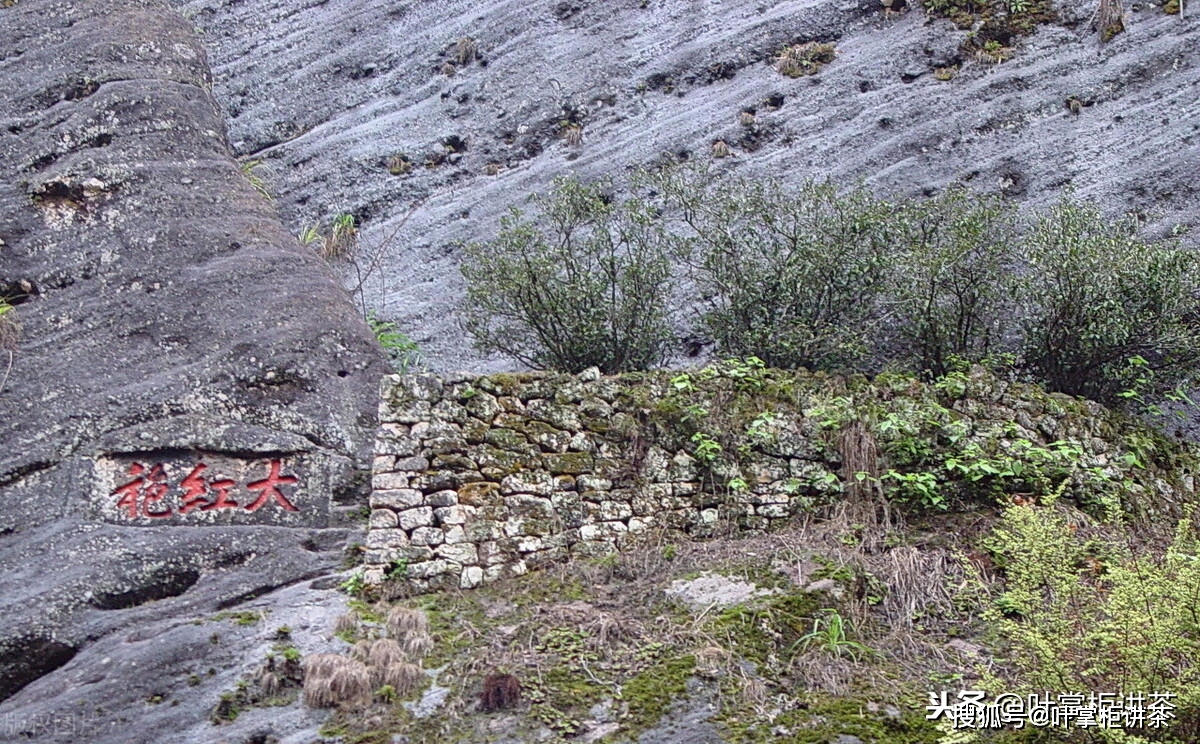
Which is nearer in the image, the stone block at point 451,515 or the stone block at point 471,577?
the stone block at point 471,577

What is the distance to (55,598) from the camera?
309 inches

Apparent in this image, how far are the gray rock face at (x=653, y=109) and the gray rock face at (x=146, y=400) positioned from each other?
200 cm

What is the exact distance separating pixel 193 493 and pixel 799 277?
4.80 metres

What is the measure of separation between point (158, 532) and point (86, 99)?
18.4 feet

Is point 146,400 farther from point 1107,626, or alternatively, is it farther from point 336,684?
point 1107,626

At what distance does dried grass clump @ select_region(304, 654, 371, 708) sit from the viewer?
667 cm

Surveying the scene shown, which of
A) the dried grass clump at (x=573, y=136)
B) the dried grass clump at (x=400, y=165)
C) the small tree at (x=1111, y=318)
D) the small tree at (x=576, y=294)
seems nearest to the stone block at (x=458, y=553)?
the small tree at (x=576, y=294)

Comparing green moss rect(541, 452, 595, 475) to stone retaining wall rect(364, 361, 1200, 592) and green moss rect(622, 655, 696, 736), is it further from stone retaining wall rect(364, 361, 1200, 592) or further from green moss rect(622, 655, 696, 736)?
green moss rect(622, 655, 696, 736)

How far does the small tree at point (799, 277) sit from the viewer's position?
9.64 meters

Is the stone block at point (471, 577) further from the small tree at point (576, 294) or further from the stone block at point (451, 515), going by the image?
the small tree at point (576, 294)

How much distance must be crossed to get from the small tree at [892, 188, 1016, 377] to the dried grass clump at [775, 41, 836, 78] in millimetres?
3434

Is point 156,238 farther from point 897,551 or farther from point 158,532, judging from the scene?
point 897,551

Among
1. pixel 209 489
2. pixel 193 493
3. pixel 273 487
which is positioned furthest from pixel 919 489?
pixel 193 493

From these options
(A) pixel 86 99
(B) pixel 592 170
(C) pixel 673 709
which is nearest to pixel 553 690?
(C) pixel 673 709
